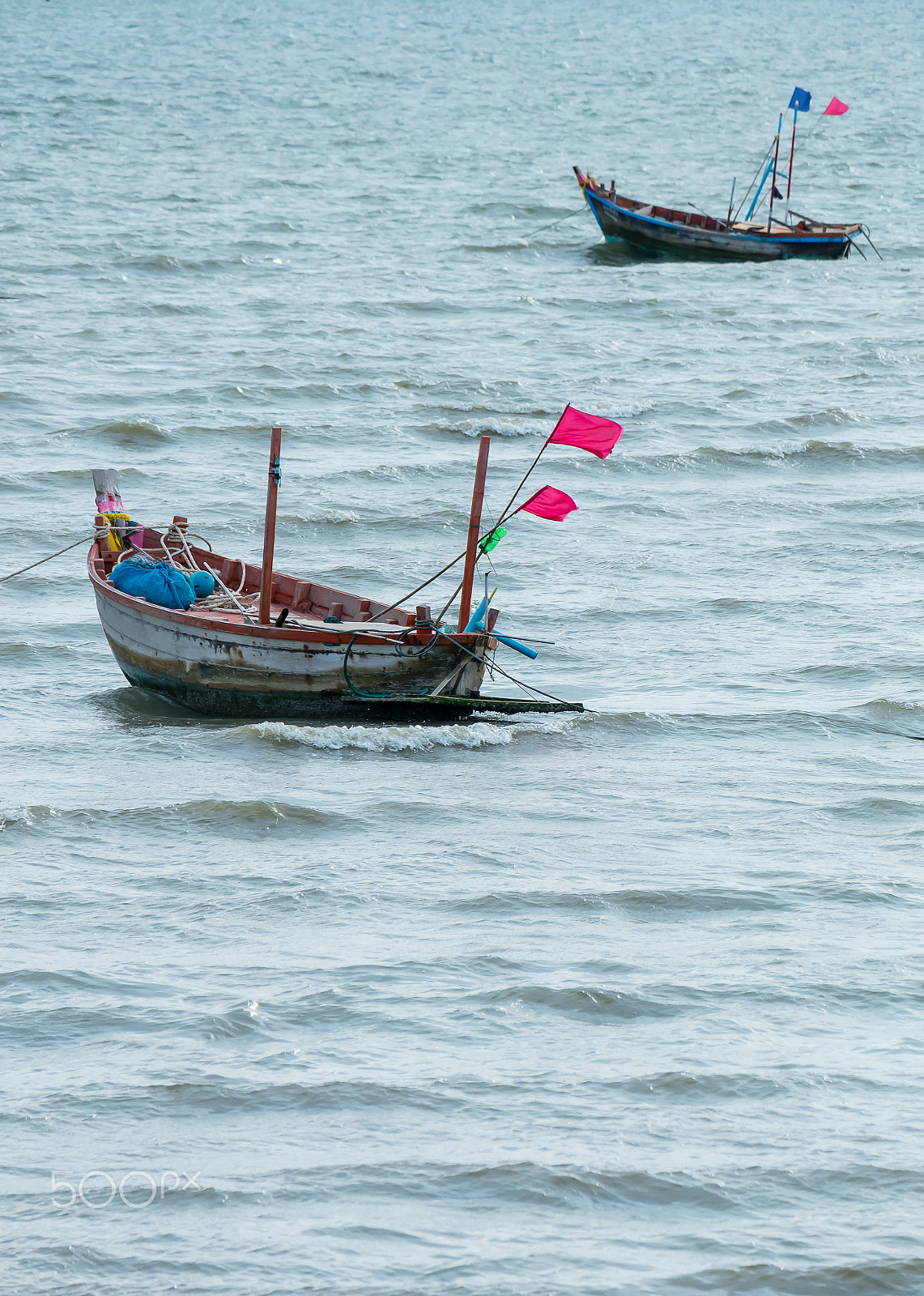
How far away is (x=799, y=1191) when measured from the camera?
8.06 meters

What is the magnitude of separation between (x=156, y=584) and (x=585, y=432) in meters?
4.13

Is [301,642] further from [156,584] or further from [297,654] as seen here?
[156,584]

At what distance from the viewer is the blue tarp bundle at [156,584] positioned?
14680 mm

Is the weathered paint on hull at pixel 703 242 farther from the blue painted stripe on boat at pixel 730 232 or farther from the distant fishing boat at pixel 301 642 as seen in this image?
the distant fishing boat at pixel 301 642

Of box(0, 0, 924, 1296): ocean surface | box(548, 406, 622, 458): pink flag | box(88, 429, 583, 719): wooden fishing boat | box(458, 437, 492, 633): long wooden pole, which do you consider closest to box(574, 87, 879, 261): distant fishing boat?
box(0, 0, 924, 1296): ocean surface

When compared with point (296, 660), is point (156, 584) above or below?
above

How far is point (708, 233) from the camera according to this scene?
35.7m

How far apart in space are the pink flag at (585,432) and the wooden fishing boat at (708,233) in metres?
23.5

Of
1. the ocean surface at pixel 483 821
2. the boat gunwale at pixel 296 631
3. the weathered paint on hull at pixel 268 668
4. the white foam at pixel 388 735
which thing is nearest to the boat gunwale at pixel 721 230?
the ocean surface at pixel 483 821

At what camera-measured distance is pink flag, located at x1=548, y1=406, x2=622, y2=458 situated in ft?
43.8

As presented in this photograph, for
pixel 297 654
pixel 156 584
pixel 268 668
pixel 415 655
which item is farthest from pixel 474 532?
pixel 156 584

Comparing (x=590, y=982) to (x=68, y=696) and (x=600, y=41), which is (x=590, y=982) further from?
(x=600, y=41)

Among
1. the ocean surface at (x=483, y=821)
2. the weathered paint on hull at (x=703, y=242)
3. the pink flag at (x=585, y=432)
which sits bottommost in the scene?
the ocean surface at (x=483, y=821)

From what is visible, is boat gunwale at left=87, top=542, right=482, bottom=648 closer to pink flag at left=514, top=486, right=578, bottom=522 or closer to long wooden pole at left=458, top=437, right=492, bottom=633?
long wooden pole at left=458, top=437, right=492, bottom=633
